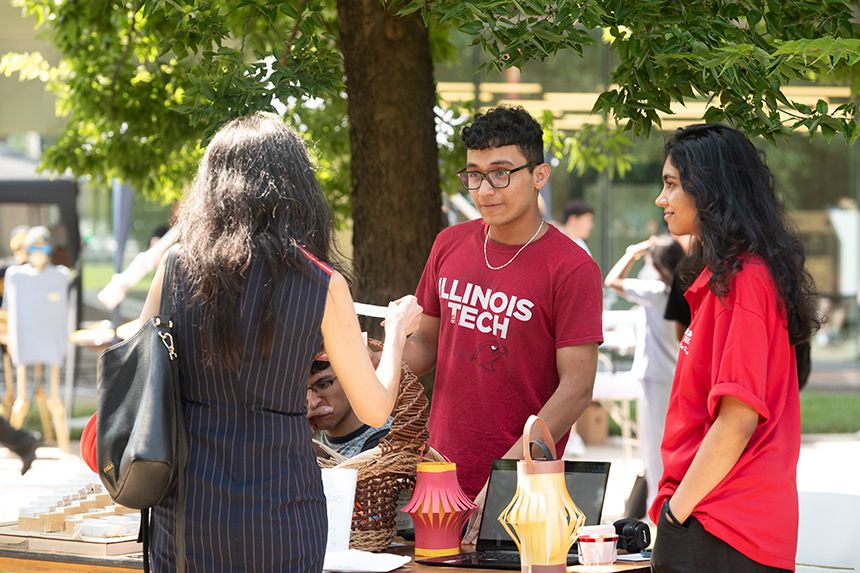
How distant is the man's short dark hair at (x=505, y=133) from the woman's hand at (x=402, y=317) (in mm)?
908

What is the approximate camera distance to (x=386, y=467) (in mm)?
3197

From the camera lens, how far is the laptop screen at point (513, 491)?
3031mm

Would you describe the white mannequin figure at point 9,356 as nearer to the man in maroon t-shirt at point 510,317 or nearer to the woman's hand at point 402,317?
the man in maroon t-shirt at point 510,317

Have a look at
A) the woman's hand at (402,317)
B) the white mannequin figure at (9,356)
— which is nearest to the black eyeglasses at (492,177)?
the woman's hand at (402,317)

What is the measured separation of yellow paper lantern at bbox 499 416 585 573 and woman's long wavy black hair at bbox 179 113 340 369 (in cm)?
68

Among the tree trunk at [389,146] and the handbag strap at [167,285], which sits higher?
the tree trunk at [389,146]

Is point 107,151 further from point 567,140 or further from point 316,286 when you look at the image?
point 316,286

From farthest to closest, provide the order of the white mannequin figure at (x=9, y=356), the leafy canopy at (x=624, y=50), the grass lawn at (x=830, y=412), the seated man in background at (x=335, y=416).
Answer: the grass lawn at (x=830, y=412), the white mannequin figure at (x=9, y=356), the seated man in background at (x=335, y=416), the leafy canopy at (x=624, y=50)

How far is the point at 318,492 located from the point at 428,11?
4.86ft

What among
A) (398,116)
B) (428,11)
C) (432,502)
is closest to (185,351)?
(432,502)

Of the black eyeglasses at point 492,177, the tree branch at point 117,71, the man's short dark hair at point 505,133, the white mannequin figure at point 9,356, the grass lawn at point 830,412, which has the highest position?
the tree branch at point 117,71

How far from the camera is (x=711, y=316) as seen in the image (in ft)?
9.30

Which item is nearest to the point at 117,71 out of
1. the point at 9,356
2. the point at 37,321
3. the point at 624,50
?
the point at 624,50

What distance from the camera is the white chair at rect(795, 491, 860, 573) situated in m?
3.82
